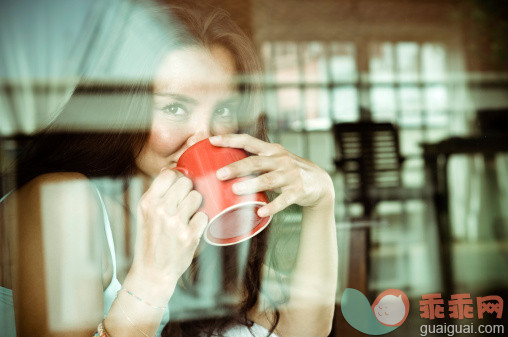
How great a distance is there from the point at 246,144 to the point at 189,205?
0.11m

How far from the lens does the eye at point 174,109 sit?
1.88 feet

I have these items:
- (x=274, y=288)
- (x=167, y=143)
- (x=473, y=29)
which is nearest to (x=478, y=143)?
(x=473, y=29)

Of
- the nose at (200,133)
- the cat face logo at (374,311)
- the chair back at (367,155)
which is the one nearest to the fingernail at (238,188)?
the nose at (200,133)

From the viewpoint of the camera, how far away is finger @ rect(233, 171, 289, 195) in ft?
1.61

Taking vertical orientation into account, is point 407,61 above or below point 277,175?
above

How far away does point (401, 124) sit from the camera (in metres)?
0.70

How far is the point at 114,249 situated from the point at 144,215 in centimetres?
12

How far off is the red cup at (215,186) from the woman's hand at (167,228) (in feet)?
0.03

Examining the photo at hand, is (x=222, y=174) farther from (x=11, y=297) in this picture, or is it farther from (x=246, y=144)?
(x=11, y=297)

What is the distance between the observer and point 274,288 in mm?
712

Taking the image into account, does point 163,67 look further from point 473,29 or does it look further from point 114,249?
point 473,29

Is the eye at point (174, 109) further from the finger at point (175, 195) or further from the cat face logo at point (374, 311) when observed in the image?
the cat face logo at point (374, 311)

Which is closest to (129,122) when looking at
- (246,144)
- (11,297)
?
(246,144)

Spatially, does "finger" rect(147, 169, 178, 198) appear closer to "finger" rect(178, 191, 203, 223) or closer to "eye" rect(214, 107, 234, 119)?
"finger" rect(178, 191, 203, 223)
